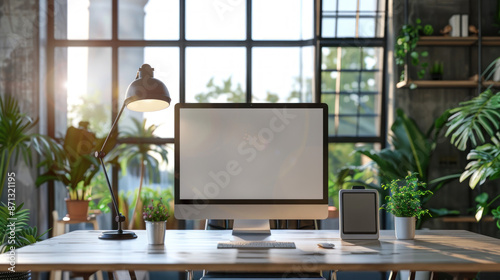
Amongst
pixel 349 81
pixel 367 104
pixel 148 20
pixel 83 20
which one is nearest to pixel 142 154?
pixel 148 20

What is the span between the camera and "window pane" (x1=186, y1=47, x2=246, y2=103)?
15.5 feet

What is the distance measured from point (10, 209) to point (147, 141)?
1.42 m

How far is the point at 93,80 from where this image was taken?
4.77 metres

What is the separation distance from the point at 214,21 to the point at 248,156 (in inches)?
110

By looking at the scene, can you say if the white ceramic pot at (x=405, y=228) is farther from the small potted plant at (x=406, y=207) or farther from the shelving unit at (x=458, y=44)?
the shelving unit at (x=458, y=44)

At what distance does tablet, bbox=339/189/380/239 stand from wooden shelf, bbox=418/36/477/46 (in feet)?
8.44

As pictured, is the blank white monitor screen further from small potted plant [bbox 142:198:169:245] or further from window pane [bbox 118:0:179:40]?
window pane [bbox 118:0:179:40]

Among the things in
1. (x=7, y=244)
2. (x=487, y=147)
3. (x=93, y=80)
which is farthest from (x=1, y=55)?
(x=487, y=147)

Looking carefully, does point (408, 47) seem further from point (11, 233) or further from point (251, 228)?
point (11, 233)

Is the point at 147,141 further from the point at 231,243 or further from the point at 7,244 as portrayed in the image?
the point at 231,243

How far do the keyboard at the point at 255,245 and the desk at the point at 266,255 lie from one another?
4 cm

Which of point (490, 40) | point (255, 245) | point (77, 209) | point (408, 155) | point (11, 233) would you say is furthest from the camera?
point (490, 40)

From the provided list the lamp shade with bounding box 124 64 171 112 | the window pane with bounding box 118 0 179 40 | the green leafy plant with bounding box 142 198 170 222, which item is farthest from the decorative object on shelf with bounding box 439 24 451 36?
the green leafy plant with bounding box 142 198 170 222

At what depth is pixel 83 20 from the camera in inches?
187
